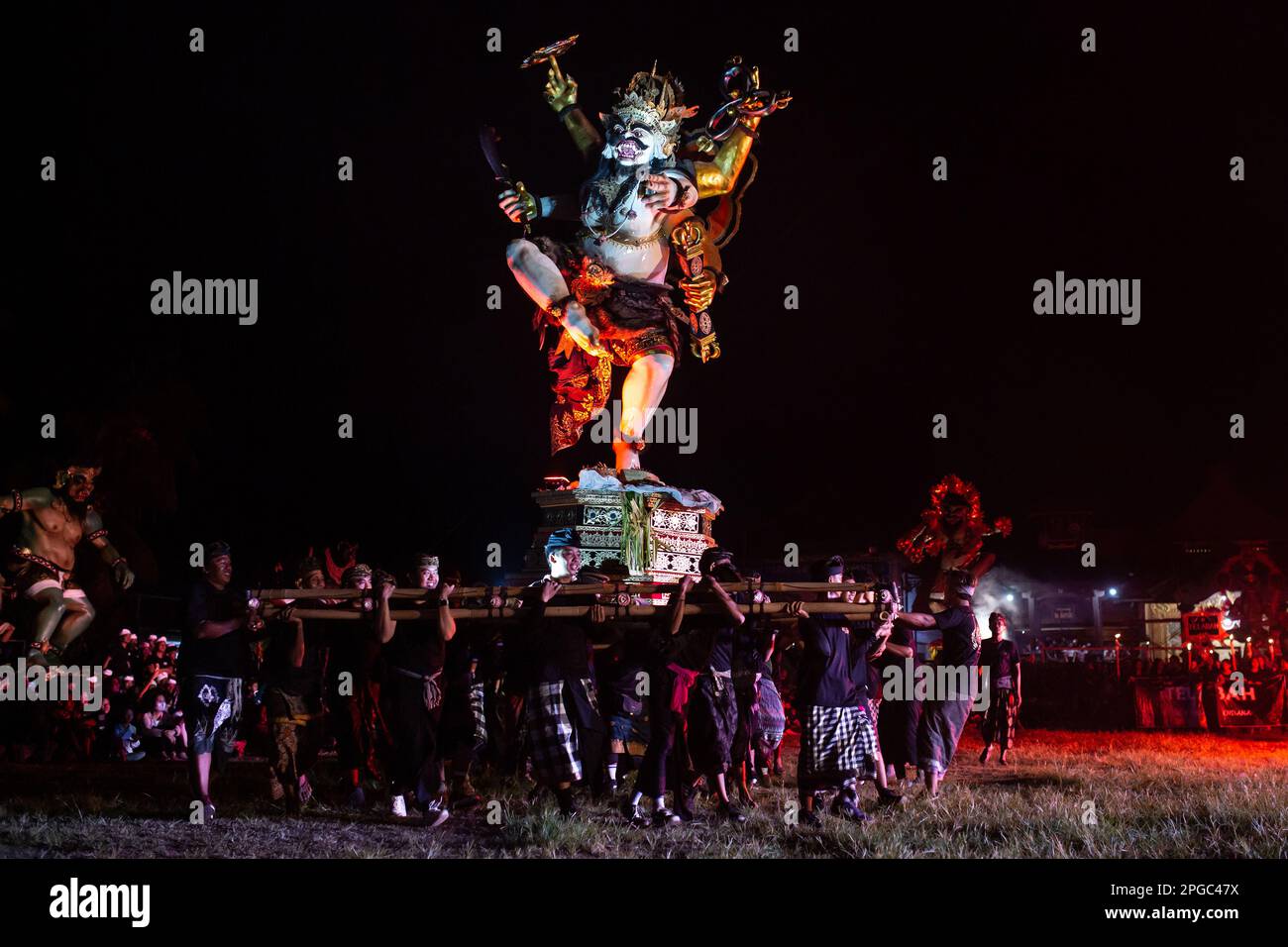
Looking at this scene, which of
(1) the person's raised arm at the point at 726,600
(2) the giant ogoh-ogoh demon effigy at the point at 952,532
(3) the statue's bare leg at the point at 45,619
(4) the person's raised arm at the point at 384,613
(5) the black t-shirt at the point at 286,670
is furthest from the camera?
(2) the giant ogoh-ogoh demon effigy at the point at 952,532

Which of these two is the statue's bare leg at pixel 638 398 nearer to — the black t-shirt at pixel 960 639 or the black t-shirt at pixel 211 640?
the black t-shirt at pixel 960 639

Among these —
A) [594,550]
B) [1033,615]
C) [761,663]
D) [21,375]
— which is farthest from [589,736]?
[1033,615]

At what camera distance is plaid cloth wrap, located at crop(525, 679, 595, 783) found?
7227mm

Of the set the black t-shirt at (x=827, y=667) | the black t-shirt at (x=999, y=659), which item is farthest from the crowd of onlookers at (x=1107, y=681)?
the black t-shirt at (x=827, y=667)

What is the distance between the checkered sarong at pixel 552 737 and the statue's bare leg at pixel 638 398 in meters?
4.01

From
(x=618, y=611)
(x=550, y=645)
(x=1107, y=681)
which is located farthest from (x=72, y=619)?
(x=1107, y=681)

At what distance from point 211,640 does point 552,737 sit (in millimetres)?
2263

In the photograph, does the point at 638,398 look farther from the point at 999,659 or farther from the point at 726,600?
the point at 999,659

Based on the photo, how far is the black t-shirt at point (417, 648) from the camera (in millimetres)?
7500

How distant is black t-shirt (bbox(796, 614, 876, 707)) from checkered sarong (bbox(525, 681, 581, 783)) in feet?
4.90

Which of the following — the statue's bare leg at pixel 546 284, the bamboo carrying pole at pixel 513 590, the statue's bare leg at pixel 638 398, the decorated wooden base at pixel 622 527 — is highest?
the statue's bare leg at pixel 546 284

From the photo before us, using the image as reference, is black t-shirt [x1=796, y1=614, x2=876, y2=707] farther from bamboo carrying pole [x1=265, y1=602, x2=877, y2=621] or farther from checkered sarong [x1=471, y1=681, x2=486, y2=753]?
checkered sarong [x1=471, y1=681, x2=486, y2=753]

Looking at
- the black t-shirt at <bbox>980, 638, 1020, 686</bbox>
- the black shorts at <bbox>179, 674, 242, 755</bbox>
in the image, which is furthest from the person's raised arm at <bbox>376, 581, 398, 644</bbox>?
the black t-shirt at <bbox>980, 638, 1020, 686</bbox>

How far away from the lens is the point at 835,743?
7301mm
